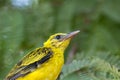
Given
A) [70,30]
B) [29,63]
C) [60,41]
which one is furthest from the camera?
[70,30]

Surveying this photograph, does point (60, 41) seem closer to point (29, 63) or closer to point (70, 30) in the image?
point (29, 63)

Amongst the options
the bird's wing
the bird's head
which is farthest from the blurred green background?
the bird's head

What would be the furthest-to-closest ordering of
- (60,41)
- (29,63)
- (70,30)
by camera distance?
(70,30), (60,41), (29,63)

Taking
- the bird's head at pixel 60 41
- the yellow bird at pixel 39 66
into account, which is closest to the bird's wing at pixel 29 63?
Answer: the yellow bird at pixel 39 66


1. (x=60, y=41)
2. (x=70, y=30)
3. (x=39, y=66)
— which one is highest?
(x=70, y=30)

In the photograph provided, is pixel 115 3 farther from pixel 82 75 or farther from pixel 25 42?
pixel 82 75

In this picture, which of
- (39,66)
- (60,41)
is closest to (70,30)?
(60,41)

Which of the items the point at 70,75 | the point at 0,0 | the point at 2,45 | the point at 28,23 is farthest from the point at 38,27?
the point at 70,75
